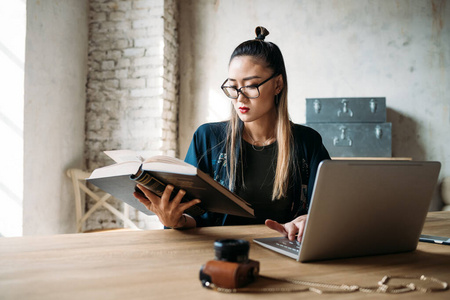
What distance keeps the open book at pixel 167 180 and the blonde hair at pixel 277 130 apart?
1.41 ft

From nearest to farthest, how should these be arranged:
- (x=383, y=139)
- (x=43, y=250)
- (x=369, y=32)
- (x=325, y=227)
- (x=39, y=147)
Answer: (x=325, y=227)
(x=43, y=250)
(x=39, y=147)
(x=383, y=139)
(x=369, y=32)

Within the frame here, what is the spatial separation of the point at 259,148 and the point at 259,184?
17 cm

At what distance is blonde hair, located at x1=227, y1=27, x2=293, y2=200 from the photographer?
160 cm

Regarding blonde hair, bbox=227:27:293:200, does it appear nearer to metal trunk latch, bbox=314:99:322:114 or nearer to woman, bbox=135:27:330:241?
woman, bbox=135:27:330:241

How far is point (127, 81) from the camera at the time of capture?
382 centimetres

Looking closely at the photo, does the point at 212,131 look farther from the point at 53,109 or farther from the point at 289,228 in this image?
the point at 53,109

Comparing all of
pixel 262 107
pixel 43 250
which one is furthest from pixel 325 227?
pixel 262 107

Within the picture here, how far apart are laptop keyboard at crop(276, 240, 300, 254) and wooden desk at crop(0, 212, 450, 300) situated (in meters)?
0.04

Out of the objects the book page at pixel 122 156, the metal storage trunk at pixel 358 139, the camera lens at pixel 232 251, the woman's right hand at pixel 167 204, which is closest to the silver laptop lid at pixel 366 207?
the camera lens at pixel 232 251

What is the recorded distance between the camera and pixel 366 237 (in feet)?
2.89

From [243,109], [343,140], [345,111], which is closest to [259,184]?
[243,109]

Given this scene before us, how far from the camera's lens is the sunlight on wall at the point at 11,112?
9.39ft

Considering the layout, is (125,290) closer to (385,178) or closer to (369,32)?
(385,178)

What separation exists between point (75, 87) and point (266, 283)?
11.4 ft
